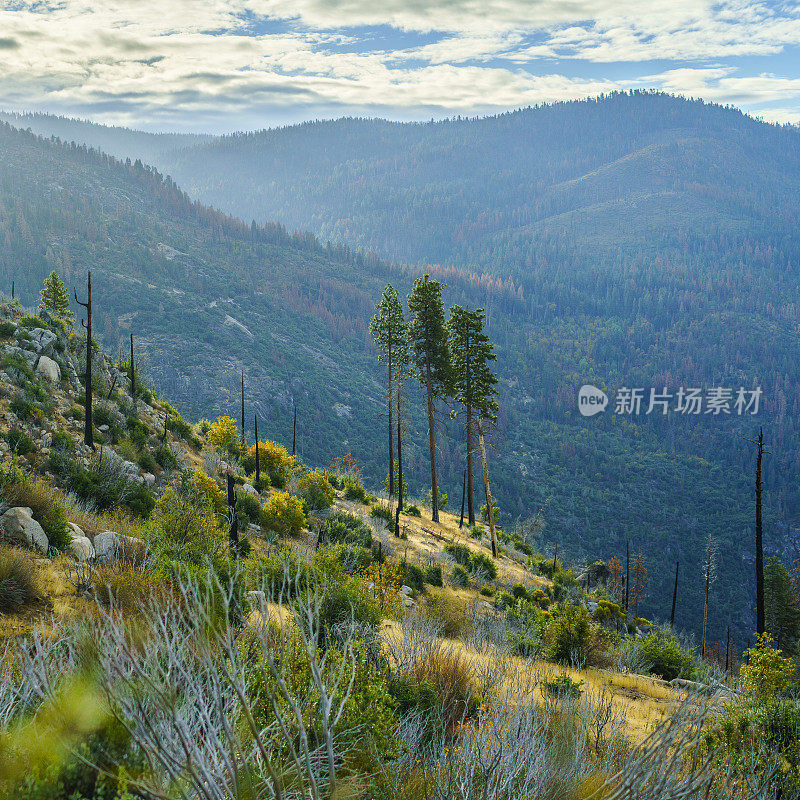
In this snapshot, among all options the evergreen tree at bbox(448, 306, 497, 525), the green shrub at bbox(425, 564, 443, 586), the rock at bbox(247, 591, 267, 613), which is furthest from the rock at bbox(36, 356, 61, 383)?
the evergreen tree at bbox(448, 306, 497, 525)

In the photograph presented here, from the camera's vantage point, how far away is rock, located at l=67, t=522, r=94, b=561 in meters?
9.54

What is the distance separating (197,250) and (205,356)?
244 ft

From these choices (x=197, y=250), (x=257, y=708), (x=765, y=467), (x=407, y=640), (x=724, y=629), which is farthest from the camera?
(x=197, y=250)

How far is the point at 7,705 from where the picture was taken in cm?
433

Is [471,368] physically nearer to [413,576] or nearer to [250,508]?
[413,576]

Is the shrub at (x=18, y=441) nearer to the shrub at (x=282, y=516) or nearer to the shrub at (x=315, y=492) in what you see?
the shrub at (x=282, y=516)

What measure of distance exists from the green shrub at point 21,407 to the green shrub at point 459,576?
1624 centimetres

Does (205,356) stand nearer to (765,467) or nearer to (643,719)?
(643,719)

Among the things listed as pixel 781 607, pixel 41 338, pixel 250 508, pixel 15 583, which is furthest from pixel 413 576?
pixel 781 607

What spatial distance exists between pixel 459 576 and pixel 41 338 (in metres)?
18.7

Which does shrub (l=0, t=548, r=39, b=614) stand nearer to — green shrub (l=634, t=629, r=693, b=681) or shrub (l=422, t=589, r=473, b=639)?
shrub (l=422, t=589, r=473, b=639)

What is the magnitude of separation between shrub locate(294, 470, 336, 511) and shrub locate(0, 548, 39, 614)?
58.3ft

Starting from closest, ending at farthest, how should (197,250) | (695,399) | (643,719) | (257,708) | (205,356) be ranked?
(257,708), (643,719), (205,356), (197,250), (695,399)

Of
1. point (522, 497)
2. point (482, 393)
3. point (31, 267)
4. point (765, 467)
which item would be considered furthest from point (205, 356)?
point (765, 467)
